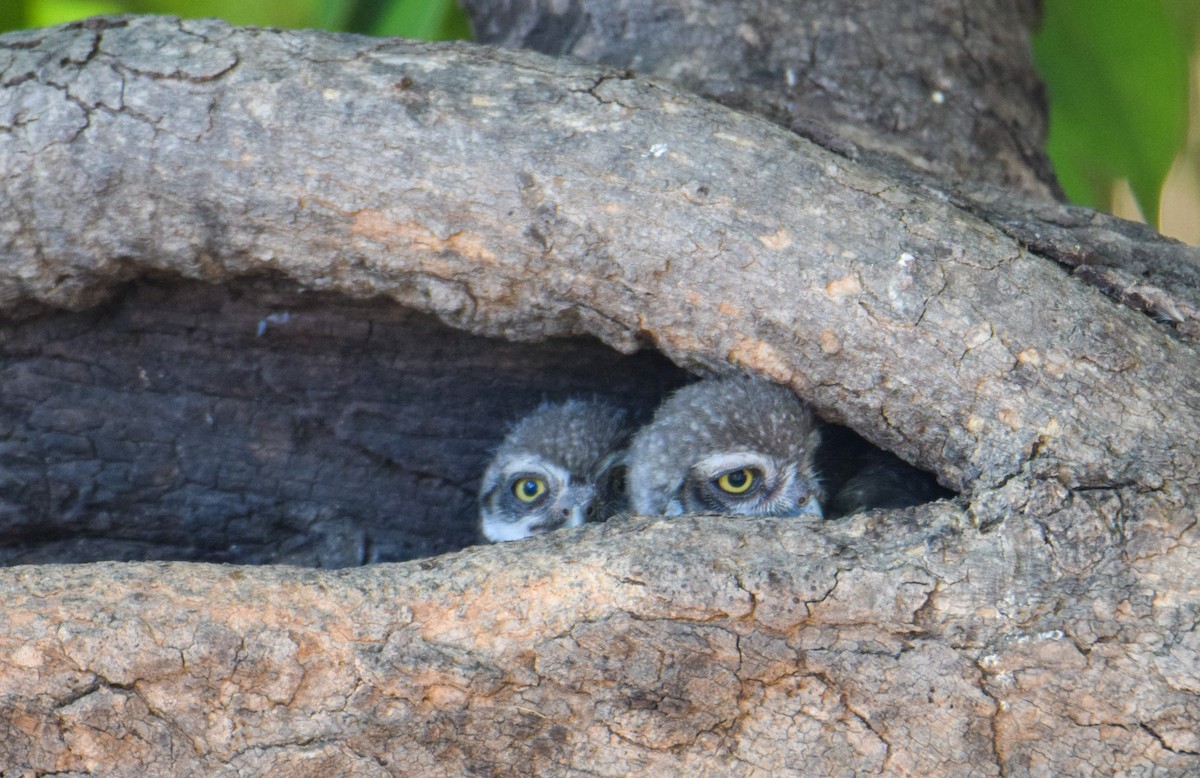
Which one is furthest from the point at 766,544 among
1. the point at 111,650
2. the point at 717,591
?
the point at 111,650

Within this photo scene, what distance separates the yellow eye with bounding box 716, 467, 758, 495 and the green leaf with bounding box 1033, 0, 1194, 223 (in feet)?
8.91

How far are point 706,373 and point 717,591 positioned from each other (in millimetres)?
698

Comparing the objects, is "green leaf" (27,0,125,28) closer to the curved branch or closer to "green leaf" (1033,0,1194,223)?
the curved branch

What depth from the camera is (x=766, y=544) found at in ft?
7.43

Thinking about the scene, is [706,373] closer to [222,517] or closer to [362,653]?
[362,653]

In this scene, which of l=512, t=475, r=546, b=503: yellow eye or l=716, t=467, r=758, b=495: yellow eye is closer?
l=716, t=467, r=758, b=495: yellow eye

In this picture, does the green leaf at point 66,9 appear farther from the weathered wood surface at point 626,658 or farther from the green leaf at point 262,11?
the weathered wood surface at point 626,658

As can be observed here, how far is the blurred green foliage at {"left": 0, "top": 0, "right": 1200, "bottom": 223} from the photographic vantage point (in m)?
4.73

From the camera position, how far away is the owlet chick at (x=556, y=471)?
3312 mm

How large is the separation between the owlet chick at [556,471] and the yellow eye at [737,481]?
1.27 ft

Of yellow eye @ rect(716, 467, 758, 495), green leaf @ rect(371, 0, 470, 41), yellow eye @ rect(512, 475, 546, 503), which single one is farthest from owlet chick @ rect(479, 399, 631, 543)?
green leaf @ rect(371, 0, 470, 41)

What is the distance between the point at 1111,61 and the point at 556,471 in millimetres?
Result: 3165

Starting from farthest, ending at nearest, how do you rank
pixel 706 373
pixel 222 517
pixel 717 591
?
pixel 222 517, pixel 706 373, pixel 717 591

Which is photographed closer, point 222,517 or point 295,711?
point 295,711
